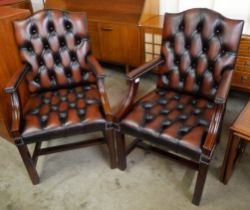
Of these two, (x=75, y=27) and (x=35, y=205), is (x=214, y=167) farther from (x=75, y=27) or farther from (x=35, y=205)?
(x=75, y=27)

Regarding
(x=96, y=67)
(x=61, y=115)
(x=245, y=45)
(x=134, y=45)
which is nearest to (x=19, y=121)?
(x=61, y=115)

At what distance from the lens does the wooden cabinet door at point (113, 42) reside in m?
2.63

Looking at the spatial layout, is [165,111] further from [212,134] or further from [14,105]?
[14,105]

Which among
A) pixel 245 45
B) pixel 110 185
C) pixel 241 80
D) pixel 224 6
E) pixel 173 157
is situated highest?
pixel 224 6

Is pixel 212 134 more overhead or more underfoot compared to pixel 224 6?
more underfoot

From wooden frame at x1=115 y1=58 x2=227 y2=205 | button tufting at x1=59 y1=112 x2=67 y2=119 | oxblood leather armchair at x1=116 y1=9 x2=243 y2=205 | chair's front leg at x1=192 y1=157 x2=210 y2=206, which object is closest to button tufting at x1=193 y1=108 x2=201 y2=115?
oxblood leather armchair at x1=116 y1=9 x2=243 y2=205

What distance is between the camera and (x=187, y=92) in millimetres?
1677

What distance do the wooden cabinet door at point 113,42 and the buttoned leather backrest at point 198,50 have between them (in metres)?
1.06

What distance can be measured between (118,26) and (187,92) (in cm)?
132

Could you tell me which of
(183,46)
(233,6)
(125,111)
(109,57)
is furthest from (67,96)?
(233,6)

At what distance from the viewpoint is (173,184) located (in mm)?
1606

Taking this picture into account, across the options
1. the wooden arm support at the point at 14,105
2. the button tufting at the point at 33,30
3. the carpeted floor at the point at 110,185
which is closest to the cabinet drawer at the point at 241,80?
the carpeted floor at the point at 110,185

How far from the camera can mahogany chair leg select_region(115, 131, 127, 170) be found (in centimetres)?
155

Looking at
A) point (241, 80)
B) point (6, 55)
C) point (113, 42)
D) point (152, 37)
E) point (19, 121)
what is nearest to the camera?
point (19, 121)
